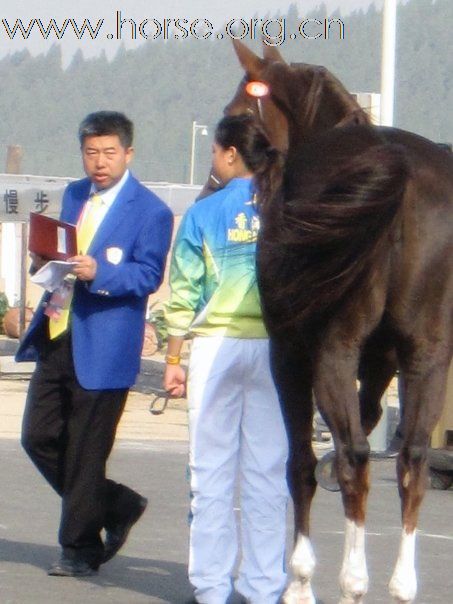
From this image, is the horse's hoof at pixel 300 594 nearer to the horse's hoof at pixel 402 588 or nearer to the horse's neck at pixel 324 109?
the horse's hoof at pixel 402 588

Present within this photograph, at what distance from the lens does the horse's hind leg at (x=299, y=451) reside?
20.1ft

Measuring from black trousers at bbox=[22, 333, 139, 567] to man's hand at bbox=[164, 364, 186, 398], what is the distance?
0.56 meters

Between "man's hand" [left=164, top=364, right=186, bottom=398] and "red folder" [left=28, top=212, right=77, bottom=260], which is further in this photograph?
"red folder" [left=28, top=212, right=77, bottom=260]

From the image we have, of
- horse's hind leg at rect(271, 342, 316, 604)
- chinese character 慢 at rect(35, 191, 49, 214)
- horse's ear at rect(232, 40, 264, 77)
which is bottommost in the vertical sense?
chinese character 慢 at rect(35, 191, 49, 214)

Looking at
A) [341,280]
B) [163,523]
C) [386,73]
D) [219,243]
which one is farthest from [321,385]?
[386,73]

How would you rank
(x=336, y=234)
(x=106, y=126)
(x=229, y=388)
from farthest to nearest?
(x=106, y=126) < (x=229, y=388) < (x=336, y=234)

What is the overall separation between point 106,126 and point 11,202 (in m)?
14.2

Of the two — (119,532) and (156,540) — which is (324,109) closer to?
(119,532)

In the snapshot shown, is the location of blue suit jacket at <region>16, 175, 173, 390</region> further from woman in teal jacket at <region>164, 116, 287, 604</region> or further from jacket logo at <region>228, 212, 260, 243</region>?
jacket logo at <region>228, 212, 260, 243</region>

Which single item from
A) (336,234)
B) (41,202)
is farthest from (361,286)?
(41,202)

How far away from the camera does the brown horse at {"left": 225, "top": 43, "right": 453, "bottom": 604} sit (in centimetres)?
578

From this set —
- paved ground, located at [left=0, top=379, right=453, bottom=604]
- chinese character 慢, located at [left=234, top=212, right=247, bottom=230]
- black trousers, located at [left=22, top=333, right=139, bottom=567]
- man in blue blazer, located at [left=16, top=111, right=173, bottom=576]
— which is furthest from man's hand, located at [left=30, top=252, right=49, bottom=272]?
paved ground, located at [left=0, top=379, right=453, bottom=604]

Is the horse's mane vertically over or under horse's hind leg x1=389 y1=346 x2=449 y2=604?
over

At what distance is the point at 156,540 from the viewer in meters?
8.34
